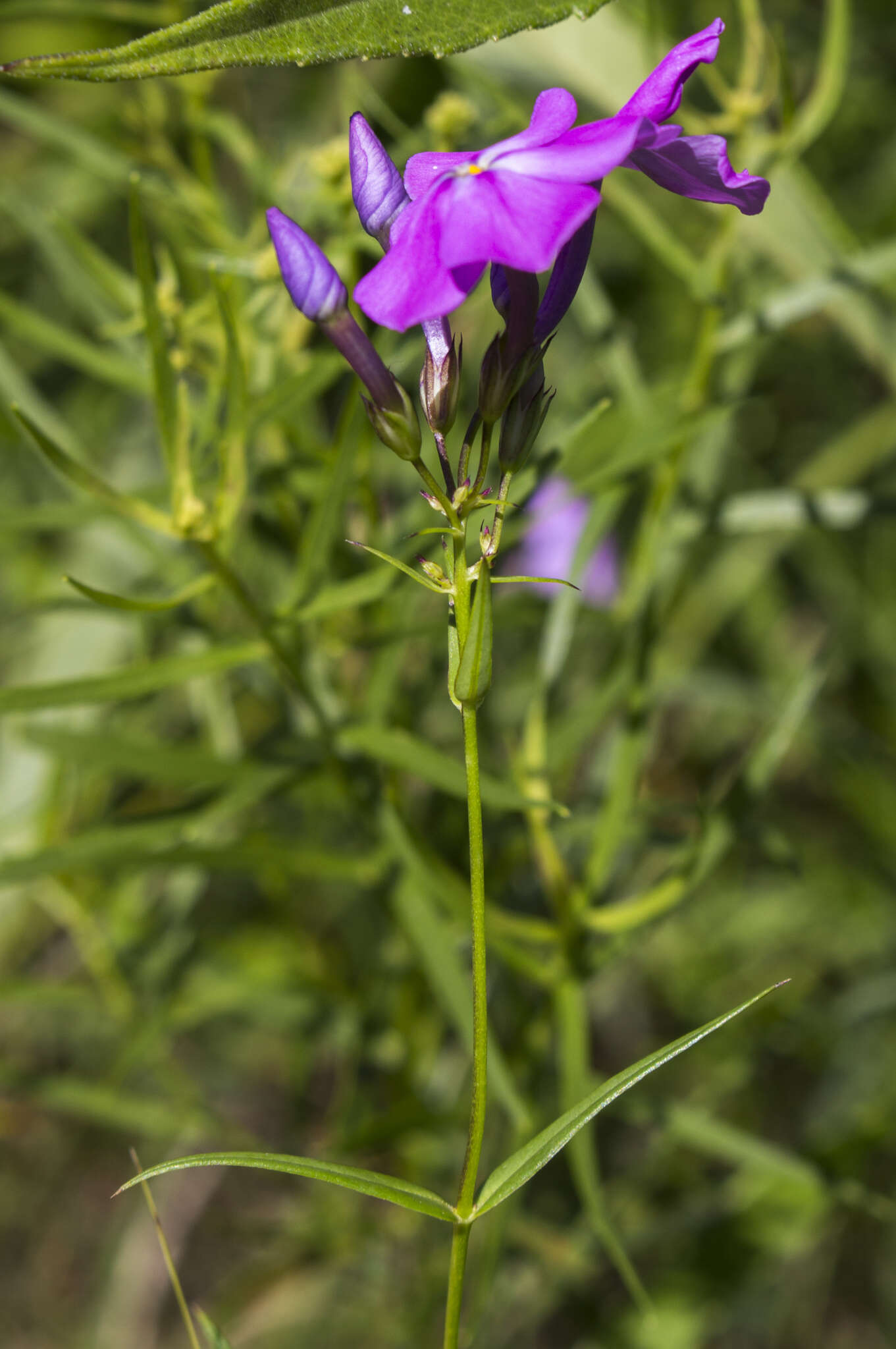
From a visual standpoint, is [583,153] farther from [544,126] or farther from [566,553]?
[566,553]

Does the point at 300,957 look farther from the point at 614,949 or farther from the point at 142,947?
the point at 614,949

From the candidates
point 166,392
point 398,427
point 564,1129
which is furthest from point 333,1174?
point 166,392

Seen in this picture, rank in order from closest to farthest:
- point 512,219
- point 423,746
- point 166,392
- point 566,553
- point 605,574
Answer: point 512,219, point 166,392, point 423,746, point 566,553, point 605,574

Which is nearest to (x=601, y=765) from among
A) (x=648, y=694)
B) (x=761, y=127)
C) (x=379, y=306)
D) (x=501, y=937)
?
(x=648, y=694)

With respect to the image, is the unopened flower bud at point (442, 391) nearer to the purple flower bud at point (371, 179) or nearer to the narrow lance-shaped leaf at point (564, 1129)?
the purple flower bud at point (371, 179)

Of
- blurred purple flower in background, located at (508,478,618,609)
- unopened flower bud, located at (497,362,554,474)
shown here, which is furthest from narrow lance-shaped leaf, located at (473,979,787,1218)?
blurred purple flower in background, located at (508,478,618,609)

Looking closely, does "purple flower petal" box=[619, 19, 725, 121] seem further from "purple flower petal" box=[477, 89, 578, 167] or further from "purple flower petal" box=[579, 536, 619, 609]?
"purple flower petal" box=[579, 536, 619, 609]

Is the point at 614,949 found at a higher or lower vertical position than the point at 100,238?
lower
